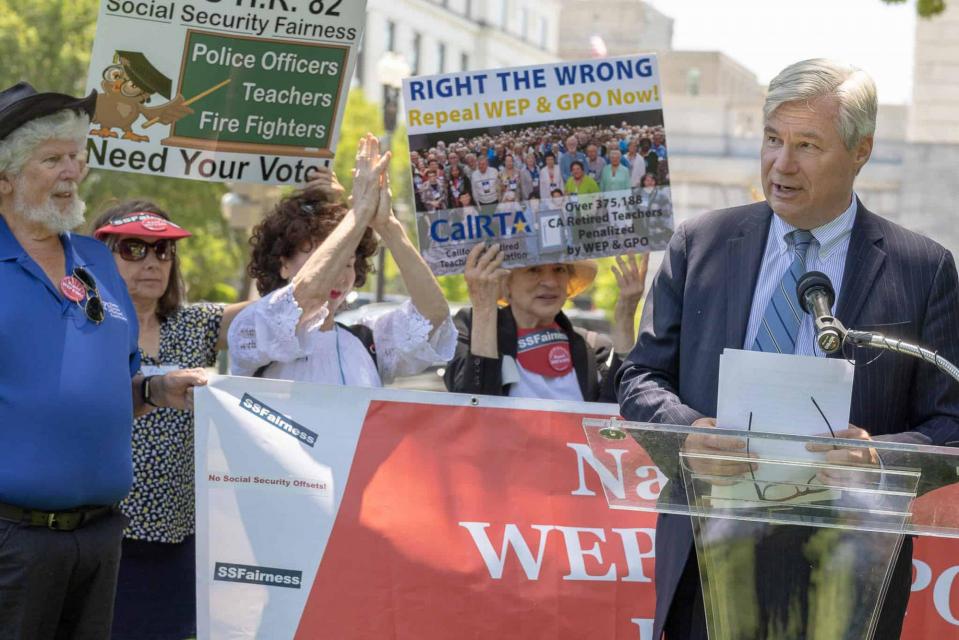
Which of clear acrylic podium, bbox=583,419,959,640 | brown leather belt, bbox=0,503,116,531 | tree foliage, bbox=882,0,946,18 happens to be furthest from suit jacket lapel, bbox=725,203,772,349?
tree foliage, bbox=882,0,946,18

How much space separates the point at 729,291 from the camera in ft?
12.0

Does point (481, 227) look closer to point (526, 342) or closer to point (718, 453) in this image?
point (526, 342)

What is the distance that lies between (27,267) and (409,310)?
58.0 inches

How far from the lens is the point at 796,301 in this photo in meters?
3.57

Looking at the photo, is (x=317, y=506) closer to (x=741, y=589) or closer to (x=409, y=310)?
(x=409, y=310)

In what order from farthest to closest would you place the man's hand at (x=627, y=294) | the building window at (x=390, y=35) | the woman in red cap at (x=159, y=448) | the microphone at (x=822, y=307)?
1. the building window at (x=390, y=35)
2. the man's hand at (x=627, y=294)
3. the woman in red cap at (x=159, y=448)
4. the microphone at (x=822, y=307)

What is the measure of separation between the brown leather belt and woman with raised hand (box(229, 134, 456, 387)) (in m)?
0.93

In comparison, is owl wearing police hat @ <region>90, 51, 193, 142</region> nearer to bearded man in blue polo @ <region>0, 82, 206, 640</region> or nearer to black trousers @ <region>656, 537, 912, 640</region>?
bearded man in blue polo @ <region>0, 82, 206, 640</region>

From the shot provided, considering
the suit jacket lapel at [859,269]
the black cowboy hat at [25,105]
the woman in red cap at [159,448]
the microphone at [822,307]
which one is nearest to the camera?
the microphone at [822,307]

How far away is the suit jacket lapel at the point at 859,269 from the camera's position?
139 inches

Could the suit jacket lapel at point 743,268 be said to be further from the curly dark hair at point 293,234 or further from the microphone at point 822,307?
the curly dark hair at point 293,234

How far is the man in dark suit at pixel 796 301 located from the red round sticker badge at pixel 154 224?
227 centimetres

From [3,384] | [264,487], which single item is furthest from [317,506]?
[3,384]

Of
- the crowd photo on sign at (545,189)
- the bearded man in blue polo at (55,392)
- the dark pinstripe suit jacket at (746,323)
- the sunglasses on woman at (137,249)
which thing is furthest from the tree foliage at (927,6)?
the bearded man in blue polo at (55,392)
